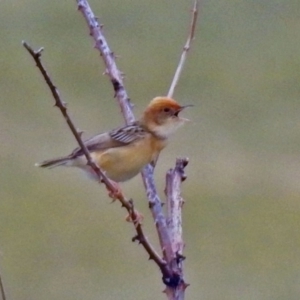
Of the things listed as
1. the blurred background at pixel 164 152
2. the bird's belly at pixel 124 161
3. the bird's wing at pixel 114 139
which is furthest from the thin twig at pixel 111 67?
the blurred background at pixel 164 152

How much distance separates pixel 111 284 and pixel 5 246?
191 centimetres

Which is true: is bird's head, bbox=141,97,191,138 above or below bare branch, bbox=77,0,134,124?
below

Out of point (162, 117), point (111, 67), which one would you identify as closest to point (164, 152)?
point (162, 117)

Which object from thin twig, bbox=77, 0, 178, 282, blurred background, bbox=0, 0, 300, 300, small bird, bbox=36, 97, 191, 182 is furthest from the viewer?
blurred background, bbox=0, 0, 300, 300

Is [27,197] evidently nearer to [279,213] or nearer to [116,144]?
[279,213]

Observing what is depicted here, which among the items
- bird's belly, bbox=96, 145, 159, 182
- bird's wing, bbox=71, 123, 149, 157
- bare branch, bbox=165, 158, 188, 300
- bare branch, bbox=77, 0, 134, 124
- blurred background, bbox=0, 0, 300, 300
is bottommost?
blurred background, bbox=0, 0, 300, 300

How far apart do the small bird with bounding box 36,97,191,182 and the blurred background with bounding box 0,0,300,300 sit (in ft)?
7.10

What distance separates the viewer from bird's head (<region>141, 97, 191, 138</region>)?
21.1 ft

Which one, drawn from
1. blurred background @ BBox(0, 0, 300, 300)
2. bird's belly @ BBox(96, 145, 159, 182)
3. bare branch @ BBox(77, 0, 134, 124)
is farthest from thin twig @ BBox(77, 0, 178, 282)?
blurred background @ BBox(0, 0, 300, 300)

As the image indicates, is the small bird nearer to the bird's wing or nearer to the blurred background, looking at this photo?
the bird's wing

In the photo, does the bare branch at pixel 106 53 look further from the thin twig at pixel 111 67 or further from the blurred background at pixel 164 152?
the blurred background at pixel 164 152

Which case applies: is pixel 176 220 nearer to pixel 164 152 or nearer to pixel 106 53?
pixel 106 53

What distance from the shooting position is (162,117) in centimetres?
659

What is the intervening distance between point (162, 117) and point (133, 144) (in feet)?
0.79
